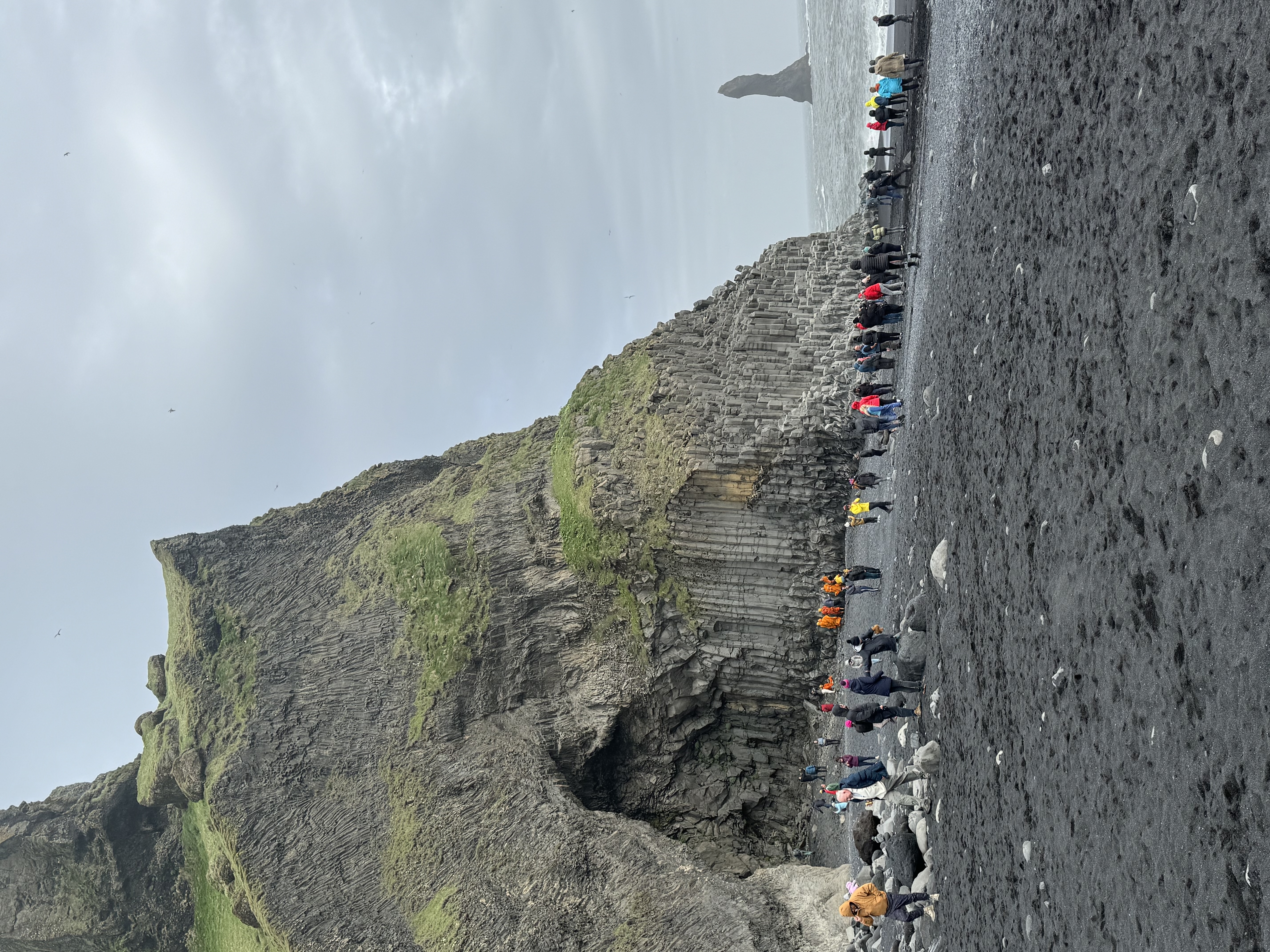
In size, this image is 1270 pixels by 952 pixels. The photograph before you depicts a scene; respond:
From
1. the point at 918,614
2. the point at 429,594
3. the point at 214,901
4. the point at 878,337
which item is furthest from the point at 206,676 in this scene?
the point at 918,614

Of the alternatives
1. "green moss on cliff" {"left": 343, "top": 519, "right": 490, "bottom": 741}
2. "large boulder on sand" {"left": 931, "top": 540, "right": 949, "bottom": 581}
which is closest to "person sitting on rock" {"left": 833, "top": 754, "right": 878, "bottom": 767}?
"large boulder on sand" {"left": 931, "top": 540, "right": 949, "bottom": 581}

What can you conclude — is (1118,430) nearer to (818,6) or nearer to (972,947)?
(972,947)

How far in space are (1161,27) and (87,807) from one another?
90.7 feet

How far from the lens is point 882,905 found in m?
10.4

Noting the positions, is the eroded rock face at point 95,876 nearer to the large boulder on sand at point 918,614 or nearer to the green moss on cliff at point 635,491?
the green moss on cliff at point 635,491

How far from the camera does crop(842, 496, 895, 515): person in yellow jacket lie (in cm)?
1691

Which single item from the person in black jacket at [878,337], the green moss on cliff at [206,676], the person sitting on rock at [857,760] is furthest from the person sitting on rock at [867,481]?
the green moss on cliff at [206,676]

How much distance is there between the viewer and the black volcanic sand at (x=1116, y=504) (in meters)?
4.66

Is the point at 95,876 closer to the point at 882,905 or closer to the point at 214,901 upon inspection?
the point at 214,901

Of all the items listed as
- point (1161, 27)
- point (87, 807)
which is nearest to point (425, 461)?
point (87, 807)

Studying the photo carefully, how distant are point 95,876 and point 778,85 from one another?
5369 centimetres

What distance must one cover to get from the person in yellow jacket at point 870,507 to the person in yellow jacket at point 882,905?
23.9ft

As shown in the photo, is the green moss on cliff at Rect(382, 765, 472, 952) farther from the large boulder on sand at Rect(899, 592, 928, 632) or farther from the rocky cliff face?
the large boulder on sand at Rect(899, 592, 928, 632)

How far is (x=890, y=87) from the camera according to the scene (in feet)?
57.6
